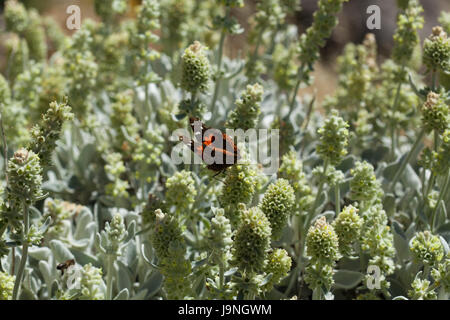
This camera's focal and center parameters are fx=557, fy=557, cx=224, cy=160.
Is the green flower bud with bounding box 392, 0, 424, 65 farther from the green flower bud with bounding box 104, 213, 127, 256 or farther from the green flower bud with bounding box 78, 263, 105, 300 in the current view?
the green flower bud with bounding box 78, 263, 105, 300

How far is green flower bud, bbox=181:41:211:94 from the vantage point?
264cm

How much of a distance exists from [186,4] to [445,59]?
2101 mm

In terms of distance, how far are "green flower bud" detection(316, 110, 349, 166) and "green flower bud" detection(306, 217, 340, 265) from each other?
13.6 inches

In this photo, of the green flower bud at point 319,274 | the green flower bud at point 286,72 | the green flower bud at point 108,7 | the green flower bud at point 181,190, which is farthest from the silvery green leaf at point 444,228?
the green flower bud at point 108,7

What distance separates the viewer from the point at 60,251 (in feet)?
9.25

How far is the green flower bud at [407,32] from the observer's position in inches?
130

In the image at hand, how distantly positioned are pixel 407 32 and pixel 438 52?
506 millimetres

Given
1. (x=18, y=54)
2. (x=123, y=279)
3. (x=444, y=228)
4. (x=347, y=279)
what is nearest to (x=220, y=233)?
(x=123, y=279)

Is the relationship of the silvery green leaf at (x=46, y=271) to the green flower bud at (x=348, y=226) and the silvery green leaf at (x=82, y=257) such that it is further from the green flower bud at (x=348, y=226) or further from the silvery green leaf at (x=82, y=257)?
the green flower bud at (x=348, y=226)

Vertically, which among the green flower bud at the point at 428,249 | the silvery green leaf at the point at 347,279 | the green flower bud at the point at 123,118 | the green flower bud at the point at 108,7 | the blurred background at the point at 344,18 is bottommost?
the silvery green leaf at the point at 347,279

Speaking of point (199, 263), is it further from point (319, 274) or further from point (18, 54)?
point (18, 54)

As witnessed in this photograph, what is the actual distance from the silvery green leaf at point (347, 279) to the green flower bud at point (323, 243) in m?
0.64

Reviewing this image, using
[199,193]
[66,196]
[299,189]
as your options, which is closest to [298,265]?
[299,189]

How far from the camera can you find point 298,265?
2865 millimetres
